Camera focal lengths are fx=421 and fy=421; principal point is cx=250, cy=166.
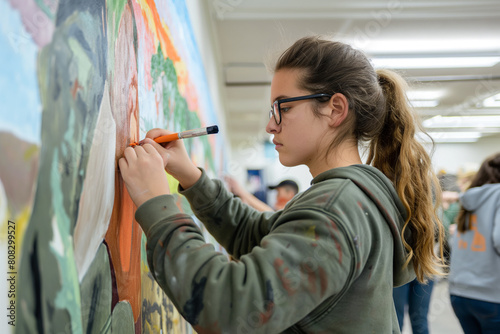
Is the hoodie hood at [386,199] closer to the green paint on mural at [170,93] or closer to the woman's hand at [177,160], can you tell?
the woman's hand at [177,160]

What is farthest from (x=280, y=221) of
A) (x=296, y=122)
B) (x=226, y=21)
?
(x=226, y=21)

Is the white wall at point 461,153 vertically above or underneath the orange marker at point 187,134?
underneath

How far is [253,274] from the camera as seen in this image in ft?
1.94

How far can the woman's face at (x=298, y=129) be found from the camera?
891mm

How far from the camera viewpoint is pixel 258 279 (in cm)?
59

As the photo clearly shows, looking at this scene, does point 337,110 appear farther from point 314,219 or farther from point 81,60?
point 81,60

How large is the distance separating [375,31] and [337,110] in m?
2.90

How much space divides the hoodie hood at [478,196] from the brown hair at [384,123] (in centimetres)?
140

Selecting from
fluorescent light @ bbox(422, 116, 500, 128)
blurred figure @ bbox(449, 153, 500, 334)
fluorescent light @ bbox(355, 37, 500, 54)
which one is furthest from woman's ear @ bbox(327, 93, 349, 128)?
fluorescent light @ bbox(422, 116, 500, 128)

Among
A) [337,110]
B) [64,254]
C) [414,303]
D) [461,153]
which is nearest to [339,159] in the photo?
[337,110]

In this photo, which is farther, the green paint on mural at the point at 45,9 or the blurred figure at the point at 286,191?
the blurred figure at the point at 286,191

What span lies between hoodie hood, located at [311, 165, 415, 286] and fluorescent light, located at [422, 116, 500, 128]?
6.85 metres

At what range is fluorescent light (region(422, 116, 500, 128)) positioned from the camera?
7275 mm

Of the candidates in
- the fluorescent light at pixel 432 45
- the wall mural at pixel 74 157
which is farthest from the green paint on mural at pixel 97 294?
the fluorescent light at pixel 432 45
